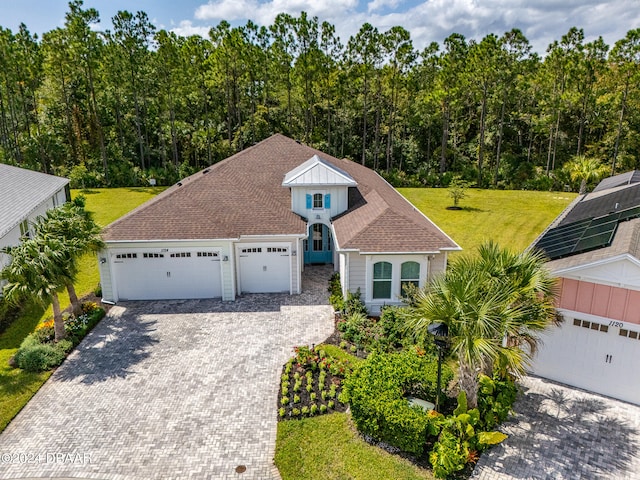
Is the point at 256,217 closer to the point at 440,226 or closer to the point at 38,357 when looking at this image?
the point at 38,357

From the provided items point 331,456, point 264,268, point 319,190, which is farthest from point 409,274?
point 331,456

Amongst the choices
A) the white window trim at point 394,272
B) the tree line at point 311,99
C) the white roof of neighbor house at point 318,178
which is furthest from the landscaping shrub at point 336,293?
the tree line at point 311,99

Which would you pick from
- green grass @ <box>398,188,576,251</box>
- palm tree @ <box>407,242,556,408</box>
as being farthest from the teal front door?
palm tree @ <box>407,242,556,408</box>

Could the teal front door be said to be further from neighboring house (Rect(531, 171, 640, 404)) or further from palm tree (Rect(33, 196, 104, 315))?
neighboring house (Rect(531, 171, 640, 404))

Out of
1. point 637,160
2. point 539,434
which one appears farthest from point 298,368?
point 637,160

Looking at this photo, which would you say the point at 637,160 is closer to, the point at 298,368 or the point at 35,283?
the point at 298,368

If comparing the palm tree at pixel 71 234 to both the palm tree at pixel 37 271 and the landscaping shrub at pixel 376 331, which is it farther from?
the landscaping shrub at pixel 376 331
